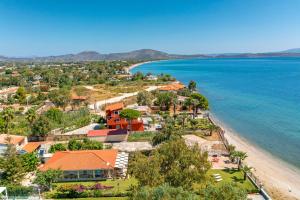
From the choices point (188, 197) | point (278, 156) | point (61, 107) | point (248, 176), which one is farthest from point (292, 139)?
point (61, 107)

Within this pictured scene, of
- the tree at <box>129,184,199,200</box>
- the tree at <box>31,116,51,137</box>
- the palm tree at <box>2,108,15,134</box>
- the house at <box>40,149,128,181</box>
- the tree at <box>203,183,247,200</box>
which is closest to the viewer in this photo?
the tree at <box>129,184,199,200</box>

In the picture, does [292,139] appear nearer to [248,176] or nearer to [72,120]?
[248,176]

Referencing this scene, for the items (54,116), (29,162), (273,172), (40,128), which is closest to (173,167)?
(29,162)

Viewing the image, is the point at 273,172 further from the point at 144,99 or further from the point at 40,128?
the point at 144,99

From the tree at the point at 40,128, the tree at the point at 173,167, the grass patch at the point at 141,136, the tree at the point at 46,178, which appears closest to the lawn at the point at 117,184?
the tree at the point at 46,178

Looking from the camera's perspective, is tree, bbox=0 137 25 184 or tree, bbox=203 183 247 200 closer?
tree, bbox=203 183 247 200

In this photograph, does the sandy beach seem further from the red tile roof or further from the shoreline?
the red tile roof

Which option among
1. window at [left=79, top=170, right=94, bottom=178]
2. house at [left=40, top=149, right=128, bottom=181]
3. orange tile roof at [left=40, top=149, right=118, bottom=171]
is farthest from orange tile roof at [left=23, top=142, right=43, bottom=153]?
window at [left=79, top=170, right=94, bottom=178]
